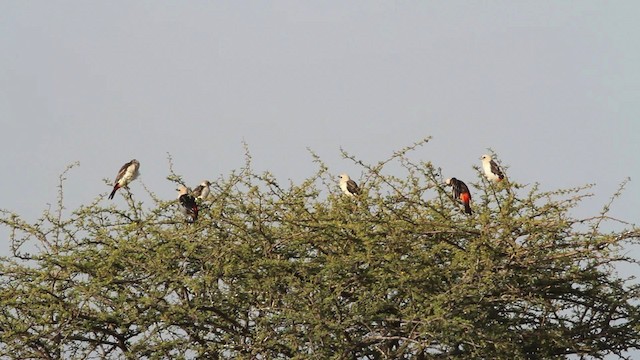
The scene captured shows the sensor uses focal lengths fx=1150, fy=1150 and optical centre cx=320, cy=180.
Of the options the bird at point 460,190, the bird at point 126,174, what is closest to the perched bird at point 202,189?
the bird at point 126,174

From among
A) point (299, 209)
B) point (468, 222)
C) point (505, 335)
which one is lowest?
point (505, 335)

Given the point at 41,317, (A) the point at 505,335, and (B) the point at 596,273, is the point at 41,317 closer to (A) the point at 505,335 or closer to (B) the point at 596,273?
(A) the point at 505,335

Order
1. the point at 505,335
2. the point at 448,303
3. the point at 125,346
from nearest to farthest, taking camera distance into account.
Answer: the point at 448,303, the point at 505,335, the point at 125,346

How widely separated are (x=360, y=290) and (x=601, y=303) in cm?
294

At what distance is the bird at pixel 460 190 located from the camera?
1351 centimetres

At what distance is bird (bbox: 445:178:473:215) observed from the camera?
44.3 feet

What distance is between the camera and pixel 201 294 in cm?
1275

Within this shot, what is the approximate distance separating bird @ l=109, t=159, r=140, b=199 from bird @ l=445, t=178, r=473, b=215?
13.6ft

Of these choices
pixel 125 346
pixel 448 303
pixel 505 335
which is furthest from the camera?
pixel 125 346

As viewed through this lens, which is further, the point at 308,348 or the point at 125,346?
the point at 125,346

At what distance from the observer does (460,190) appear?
13680 mm

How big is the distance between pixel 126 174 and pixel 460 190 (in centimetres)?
465

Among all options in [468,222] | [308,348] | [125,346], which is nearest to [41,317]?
[125,346]

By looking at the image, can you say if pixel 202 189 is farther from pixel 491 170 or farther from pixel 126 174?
pixel 491 170
